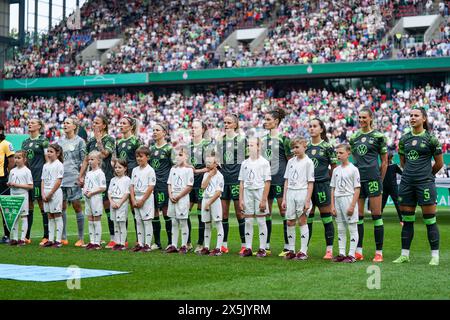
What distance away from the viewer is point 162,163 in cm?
1227

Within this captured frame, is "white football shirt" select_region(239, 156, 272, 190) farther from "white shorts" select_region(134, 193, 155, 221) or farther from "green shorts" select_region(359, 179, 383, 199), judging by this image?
"white shorts" select_region(134, 193, 155, 221)

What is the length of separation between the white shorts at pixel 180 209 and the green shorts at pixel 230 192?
0.57 m

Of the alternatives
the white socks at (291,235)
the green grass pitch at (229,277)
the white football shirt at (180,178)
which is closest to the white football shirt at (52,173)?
the green grass pitch at (229,277)

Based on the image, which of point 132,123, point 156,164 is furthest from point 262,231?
point 132,123

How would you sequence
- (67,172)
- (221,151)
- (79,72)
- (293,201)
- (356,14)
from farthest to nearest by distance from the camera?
(79,72), (356,14), (67,172), (221,151), (293,201)

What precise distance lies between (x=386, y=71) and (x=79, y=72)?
1926 cm

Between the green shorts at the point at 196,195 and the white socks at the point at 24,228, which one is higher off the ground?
the green shorts at the point at 196,195

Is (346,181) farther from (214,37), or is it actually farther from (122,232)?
(214,37)

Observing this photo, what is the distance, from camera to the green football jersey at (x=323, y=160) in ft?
35.7

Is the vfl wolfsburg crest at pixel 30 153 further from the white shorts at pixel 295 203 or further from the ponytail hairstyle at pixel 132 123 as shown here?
the white shorts at pixel 295 203

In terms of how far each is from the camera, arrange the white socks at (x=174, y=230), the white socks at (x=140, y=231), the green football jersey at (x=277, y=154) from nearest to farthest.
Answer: the green football jersey at (x=277, y=154) → the white socks at (x=174, y=230) → the white socks at (x=140, y=231)

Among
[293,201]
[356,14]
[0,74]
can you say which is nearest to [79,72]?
[0,74]
